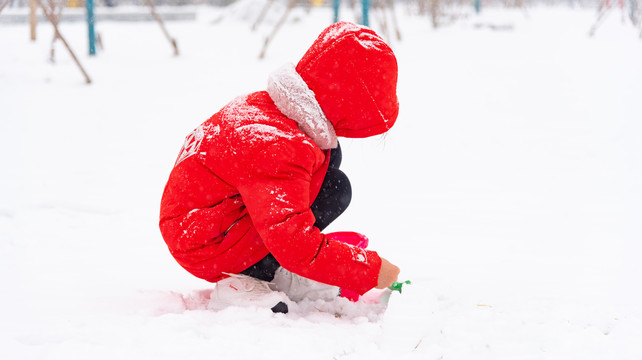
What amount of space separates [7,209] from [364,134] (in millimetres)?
1697

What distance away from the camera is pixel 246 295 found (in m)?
1.66

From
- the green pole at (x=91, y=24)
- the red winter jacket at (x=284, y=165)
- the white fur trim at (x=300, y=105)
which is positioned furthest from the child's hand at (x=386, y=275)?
the green pole at (x=91, y=24)

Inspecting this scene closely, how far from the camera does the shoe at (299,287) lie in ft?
5.85

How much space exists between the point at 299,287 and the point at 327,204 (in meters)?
0.25

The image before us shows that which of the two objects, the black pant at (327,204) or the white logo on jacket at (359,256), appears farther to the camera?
the black pant at (327,204)

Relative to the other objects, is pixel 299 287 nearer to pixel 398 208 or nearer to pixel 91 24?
pixel 398 208

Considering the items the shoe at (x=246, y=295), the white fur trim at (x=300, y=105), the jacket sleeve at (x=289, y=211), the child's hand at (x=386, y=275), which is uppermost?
the white fur trim at (x=300, y=105)

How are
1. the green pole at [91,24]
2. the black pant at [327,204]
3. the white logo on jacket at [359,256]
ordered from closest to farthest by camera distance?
the white logo on jacket at [359,256]
the black pant at [327,204]
the green pole at [91,24]

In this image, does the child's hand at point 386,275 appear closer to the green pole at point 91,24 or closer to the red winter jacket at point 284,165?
the red winter jacket at point 284,165

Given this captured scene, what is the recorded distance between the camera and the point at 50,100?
4.41 m

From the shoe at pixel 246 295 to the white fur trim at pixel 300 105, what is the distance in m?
0.42

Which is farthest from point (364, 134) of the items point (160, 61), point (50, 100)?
point (160, 61)

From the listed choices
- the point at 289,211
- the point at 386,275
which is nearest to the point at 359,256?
the point at 386,275

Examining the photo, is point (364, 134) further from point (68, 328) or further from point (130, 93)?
point (130, 93)
